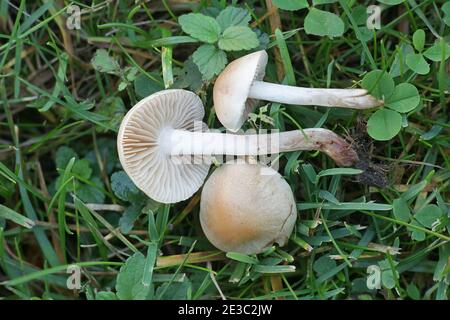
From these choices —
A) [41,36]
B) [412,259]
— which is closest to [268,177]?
[412,259]

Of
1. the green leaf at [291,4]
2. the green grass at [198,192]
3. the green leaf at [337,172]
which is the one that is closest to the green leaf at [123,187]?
the green grass at [198,192]

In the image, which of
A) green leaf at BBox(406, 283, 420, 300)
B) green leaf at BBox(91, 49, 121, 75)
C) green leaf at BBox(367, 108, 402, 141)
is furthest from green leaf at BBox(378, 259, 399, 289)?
green leaf at BBox(91, 49, 121, 75)

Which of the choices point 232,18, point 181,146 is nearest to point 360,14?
point 232,18

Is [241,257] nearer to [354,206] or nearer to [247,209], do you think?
[247,209]

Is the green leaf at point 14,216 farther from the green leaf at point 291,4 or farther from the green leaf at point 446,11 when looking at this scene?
the green leaf at point 446,11

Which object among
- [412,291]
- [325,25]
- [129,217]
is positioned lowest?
[412,291]
